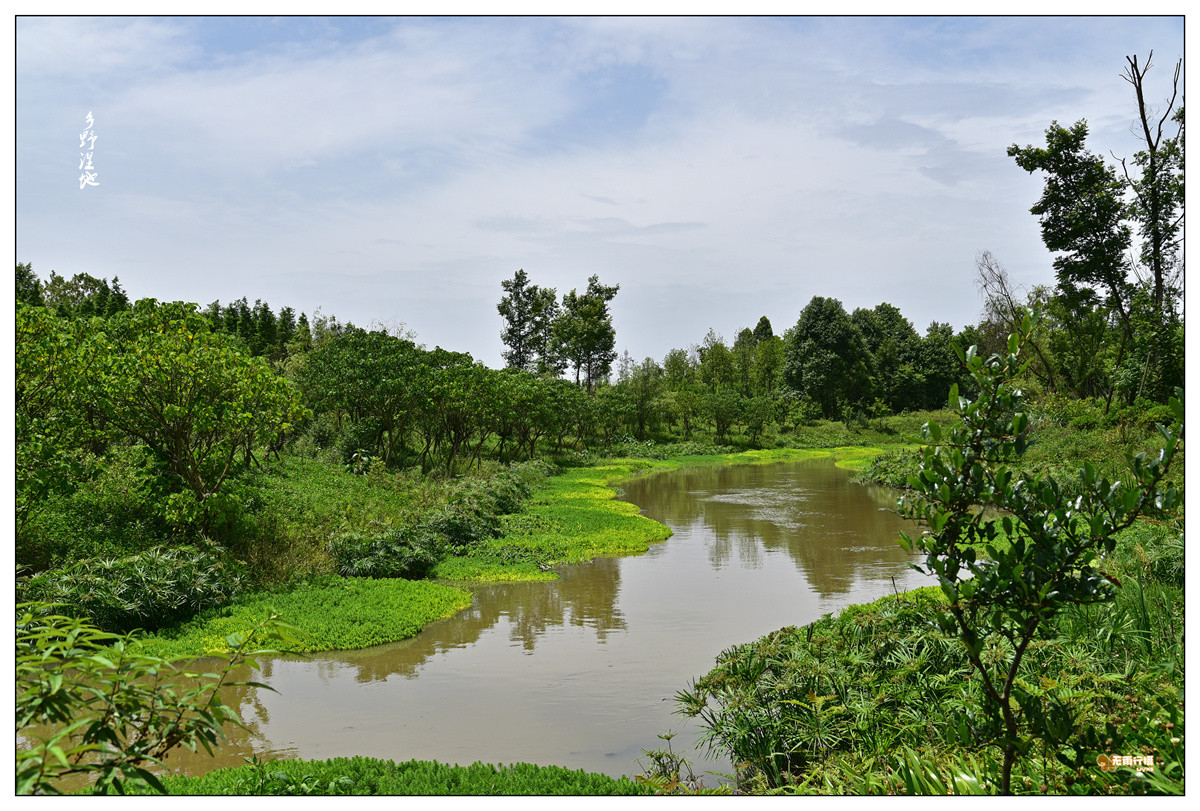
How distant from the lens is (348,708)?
7.67m

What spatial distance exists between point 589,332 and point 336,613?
40.3 metres

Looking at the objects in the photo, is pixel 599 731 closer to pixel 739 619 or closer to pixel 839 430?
pixel 739 619

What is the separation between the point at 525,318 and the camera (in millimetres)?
52312

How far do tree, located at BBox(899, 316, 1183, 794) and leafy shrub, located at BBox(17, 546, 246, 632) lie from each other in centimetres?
918

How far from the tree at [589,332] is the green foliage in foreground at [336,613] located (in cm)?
3780

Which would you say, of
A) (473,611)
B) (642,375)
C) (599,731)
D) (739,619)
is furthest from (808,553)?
(642,375)

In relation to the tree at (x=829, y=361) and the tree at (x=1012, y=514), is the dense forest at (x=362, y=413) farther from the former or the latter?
the tree at (x=829, y=361)

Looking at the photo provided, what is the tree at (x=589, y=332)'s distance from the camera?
49469 millimetres

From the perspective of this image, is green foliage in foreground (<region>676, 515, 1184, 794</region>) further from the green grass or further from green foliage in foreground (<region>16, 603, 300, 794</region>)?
the green grass

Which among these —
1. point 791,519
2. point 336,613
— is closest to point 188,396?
point 336,613

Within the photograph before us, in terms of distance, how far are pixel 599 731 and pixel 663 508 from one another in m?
16.6

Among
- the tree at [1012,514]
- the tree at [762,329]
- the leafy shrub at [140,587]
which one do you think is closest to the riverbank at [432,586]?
the leafy shrub at [140,587]

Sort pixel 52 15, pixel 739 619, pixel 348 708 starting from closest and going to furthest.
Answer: pixel 52 15, pixel 348 708, pixel 739 619

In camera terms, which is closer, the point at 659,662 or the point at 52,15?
the point at 52,15
